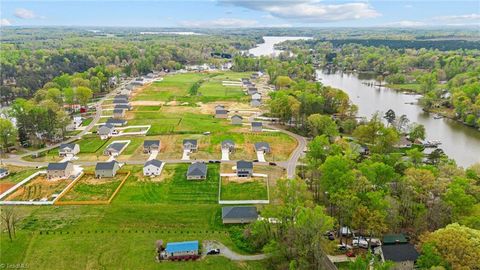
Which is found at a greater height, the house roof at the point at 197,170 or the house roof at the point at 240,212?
the house roof at the point at 197,170

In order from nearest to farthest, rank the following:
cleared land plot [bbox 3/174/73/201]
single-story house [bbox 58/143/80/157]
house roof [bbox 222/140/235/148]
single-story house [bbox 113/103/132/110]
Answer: cleared land plot [bbox 3/174/73/201] → single-story house [bbox 58/143/80/157] → house roof [bbox 222/140/235/148] → single-story house [bbox 113/103/132/110]

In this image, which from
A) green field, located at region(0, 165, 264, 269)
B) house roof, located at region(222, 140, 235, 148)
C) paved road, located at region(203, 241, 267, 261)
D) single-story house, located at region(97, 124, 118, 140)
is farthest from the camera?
single-story house, located at region(97, 124, 118, 140)

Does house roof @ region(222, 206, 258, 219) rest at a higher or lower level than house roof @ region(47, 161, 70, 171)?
lower

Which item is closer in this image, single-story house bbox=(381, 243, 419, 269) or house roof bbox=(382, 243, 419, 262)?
single-story house bbox=(381, 243, 419, 269)

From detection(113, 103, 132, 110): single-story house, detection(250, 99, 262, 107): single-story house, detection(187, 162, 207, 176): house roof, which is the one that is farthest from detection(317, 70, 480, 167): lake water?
detection(113, 103, 132, 110): single-story house

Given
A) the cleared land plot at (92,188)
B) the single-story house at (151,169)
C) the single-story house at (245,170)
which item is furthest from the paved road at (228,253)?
the single-story house at (151,169)

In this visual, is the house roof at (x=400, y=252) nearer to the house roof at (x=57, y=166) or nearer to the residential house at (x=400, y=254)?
the residential house at (x=400, y=254)

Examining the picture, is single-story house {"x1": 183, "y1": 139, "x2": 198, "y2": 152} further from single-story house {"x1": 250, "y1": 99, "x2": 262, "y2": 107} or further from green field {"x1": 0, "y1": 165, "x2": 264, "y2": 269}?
single-story house {"x1": 250, "y1": 99, "x2": 262, "y2": 107}
